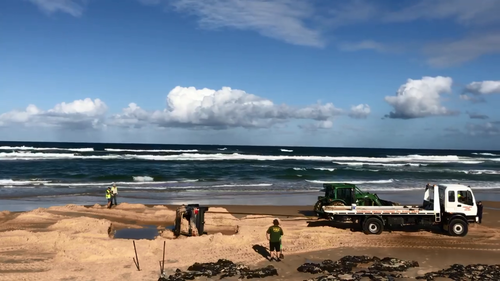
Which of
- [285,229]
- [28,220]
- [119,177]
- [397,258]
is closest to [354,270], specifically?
[397,258]

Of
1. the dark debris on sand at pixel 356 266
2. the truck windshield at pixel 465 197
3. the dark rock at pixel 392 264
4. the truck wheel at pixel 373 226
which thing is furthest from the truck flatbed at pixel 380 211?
the dark rock at pixel 392 264

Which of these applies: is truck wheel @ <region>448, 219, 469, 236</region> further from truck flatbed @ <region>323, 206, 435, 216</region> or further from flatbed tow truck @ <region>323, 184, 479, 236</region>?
truck flatbed @ <region>323, 206, 435, 216</region>

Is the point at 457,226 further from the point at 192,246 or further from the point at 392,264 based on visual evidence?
the point at 192,246

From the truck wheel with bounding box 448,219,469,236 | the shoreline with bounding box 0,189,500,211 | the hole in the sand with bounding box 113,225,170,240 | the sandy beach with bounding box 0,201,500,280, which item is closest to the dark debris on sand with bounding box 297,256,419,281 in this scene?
the sandy beach with bounding box 0,201,500,280

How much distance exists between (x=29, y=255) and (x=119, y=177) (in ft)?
96.0

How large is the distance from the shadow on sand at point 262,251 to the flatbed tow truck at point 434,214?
386cm

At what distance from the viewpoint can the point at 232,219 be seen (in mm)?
18500

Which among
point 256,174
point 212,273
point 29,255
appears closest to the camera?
point 212,273

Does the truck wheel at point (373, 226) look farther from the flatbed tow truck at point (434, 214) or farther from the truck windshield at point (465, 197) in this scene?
the truck windshield at point (465, 197)

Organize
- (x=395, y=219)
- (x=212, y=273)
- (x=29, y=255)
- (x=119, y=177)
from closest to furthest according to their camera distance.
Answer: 1. (x=212, y=273)
2. (x=29, y=255)
3. (x=395, y=219)
4. (x=119, y=177)

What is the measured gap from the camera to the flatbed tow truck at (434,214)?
1602 centimetres

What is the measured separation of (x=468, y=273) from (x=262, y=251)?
6.08m

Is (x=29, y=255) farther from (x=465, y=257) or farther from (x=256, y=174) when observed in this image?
(x=256, y=174)

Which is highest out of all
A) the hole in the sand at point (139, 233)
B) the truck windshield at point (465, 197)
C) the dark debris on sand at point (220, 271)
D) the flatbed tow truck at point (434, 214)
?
the truck windshield at point (465, 197)
